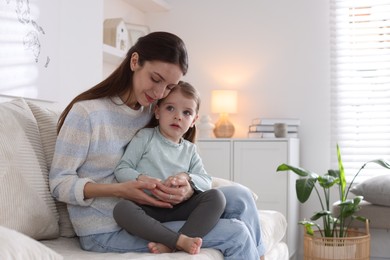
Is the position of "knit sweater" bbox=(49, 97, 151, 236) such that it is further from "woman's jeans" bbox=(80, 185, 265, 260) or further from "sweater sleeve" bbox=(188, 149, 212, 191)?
"sweater sleeve" bbox=(188, 149, 212, 191)

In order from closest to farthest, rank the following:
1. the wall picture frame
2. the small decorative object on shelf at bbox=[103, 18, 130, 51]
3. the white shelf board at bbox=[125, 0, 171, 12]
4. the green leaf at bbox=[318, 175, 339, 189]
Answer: the green leaf at bbox=[318, 175, 339, 189] < the small decorative object on shelf at bbox=[103, 18, 130, 51] < the wall picture frame < the white shelf board at bbox=[125, 0, 171, 12]

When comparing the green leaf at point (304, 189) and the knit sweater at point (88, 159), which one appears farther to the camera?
the green leaf at point (304, 189)

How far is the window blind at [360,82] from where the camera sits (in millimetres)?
4516

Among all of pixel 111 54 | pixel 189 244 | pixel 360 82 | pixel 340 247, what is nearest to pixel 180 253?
pixel 189 244

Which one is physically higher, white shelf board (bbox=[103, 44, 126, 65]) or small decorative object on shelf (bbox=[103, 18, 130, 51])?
small decorative object on shelf (bbox=[103, 18, 130, 51])

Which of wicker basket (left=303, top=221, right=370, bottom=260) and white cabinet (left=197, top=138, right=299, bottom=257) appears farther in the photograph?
white cabinet (left=197, top=138, right=299, bottom=257)

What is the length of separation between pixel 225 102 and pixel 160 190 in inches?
115

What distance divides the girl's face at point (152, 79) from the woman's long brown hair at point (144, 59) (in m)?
0.02

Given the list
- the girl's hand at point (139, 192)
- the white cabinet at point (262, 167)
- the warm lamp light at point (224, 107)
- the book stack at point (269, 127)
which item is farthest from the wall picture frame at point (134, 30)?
the girl's hand at point (139, 192)

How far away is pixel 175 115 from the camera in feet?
6.70

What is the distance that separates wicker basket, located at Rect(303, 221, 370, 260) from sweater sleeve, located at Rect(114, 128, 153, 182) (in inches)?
79.1

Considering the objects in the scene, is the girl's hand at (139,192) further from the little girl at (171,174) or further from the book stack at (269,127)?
the book stack at (269,127)

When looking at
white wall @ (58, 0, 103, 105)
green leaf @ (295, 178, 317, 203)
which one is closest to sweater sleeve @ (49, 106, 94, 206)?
white wall @ (58, 0, 103, 105)

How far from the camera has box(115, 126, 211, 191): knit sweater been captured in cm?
196
